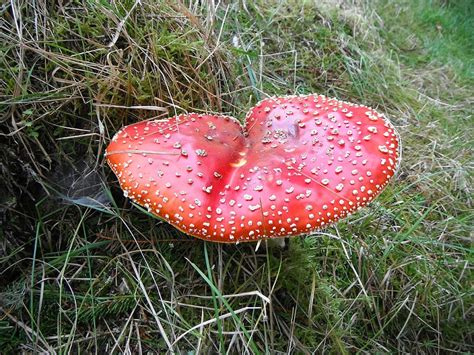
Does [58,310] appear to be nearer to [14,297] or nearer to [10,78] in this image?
[14,297]

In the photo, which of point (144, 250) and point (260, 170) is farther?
point (144, 250)

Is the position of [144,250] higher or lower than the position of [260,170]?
lower

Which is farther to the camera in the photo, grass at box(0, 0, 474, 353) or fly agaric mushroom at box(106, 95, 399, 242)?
grass at box(0, 0, 474, 353)

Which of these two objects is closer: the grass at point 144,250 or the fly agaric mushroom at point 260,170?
the fly agaric mushroom at point 260,170

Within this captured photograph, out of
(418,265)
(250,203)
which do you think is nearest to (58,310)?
(250,203)
